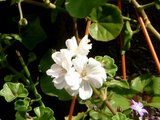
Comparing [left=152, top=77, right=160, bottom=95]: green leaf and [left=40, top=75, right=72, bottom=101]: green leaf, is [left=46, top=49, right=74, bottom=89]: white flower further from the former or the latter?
[left=152, top=77, right=160, bottom=95]: green leaf

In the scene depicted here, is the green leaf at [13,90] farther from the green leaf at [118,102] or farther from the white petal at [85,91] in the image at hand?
the green leaf at [118,102]

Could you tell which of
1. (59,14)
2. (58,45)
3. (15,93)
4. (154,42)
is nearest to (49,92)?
(15,93)

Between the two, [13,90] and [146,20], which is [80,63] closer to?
[13,90]

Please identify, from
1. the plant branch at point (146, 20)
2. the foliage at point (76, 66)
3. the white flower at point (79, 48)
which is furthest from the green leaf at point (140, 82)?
the white flower at point (79, 48)

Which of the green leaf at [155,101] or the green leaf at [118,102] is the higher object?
the green leaf at [155,101]

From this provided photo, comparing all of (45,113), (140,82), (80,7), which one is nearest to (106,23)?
(80,7)

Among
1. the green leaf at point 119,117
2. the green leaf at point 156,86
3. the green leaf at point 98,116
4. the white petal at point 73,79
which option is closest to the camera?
the white petal at point 73,79

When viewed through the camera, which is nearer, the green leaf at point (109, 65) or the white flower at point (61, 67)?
the white flower at point (61, 67)
